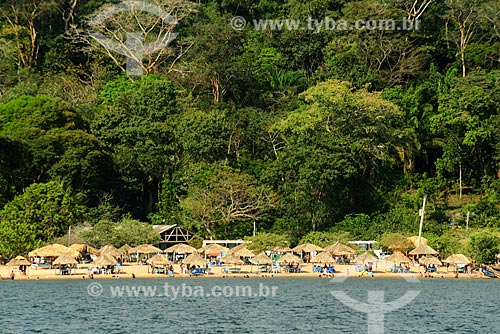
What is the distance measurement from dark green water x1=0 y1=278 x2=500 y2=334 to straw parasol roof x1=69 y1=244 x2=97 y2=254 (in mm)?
4222

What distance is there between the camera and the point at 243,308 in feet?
133

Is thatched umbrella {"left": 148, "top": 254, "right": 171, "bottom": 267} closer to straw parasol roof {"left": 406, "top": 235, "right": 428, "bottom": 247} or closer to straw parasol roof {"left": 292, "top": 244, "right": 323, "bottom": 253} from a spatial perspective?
straw parasol roof {"left": 292, "top": 244, "right": 323, "bottom": 253}

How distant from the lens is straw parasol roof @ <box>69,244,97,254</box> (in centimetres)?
5494

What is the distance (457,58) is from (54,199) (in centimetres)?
3492

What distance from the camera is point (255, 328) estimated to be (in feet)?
112

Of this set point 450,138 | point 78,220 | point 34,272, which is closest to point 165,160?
point 78,220

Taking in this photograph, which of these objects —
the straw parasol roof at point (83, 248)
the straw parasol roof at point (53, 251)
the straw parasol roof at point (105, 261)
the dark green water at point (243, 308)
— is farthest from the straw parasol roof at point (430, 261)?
the straw parasol roof at point (53, 251)

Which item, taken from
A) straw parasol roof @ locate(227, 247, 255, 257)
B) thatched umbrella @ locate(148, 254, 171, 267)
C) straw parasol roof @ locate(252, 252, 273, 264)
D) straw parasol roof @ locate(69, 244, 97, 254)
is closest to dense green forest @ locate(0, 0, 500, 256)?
straw parasol roof @ locate(69, 244, 97, 254)

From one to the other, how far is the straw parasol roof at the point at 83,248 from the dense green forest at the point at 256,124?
2.11 metres

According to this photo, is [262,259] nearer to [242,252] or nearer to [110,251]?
[242,252]

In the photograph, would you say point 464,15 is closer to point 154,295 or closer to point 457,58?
point 457,58

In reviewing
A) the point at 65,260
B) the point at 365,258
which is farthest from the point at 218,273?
the point at 65,260

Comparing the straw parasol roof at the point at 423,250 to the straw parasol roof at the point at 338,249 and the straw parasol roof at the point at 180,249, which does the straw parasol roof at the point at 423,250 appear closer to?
the straw parasol roof at the point at 338,249

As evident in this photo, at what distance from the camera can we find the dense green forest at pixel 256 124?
61281 mm
